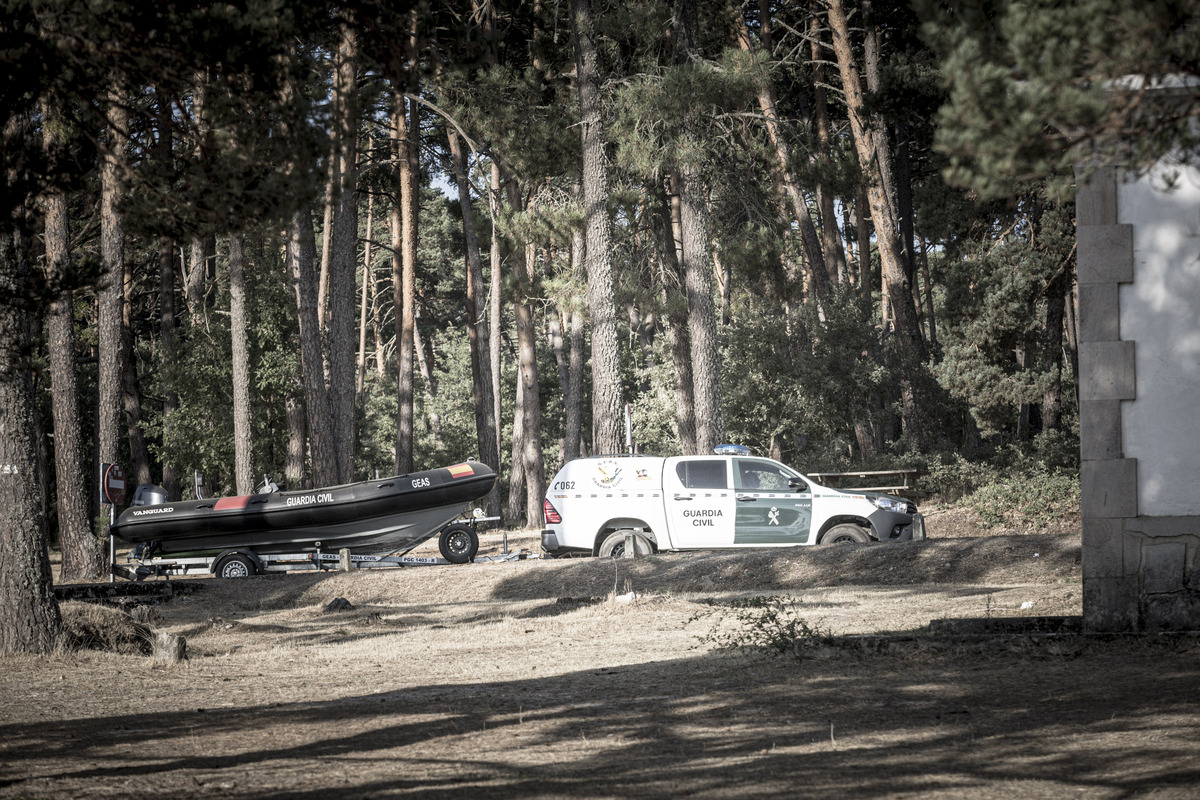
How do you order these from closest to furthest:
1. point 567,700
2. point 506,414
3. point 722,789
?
point 722,789
point 567,700
point 506,414

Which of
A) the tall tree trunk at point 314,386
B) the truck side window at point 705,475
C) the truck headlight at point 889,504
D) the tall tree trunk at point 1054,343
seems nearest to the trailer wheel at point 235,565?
the tall tree trunk at point 314,386

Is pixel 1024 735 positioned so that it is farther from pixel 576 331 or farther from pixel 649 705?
pixel 576 331

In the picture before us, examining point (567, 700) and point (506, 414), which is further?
point (506, 414)

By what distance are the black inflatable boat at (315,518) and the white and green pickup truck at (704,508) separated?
2.72m

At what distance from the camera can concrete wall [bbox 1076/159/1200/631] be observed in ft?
27.3

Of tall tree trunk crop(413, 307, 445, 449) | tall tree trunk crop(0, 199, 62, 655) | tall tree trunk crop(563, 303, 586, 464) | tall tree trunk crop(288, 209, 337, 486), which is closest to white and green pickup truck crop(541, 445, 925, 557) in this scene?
tall tree trunk crop(288, 209, 337, 486)

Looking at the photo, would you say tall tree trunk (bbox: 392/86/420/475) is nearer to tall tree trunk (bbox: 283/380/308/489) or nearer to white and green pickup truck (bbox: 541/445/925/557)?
tall tree trunk (bbox: 283/380/308/489)

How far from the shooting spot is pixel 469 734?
6.64 meters

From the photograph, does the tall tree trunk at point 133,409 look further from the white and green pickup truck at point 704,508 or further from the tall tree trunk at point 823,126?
the white and green pickup truck at point 704,508

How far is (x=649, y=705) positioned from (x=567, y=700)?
639mm

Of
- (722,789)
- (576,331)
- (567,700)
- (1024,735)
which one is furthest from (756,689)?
(576,331)

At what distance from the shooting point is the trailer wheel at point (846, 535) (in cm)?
1616

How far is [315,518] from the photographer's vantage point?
Result: 18328 mm

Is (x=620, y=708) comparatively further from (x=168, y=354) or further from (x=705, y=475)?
(x=168, y=354)
